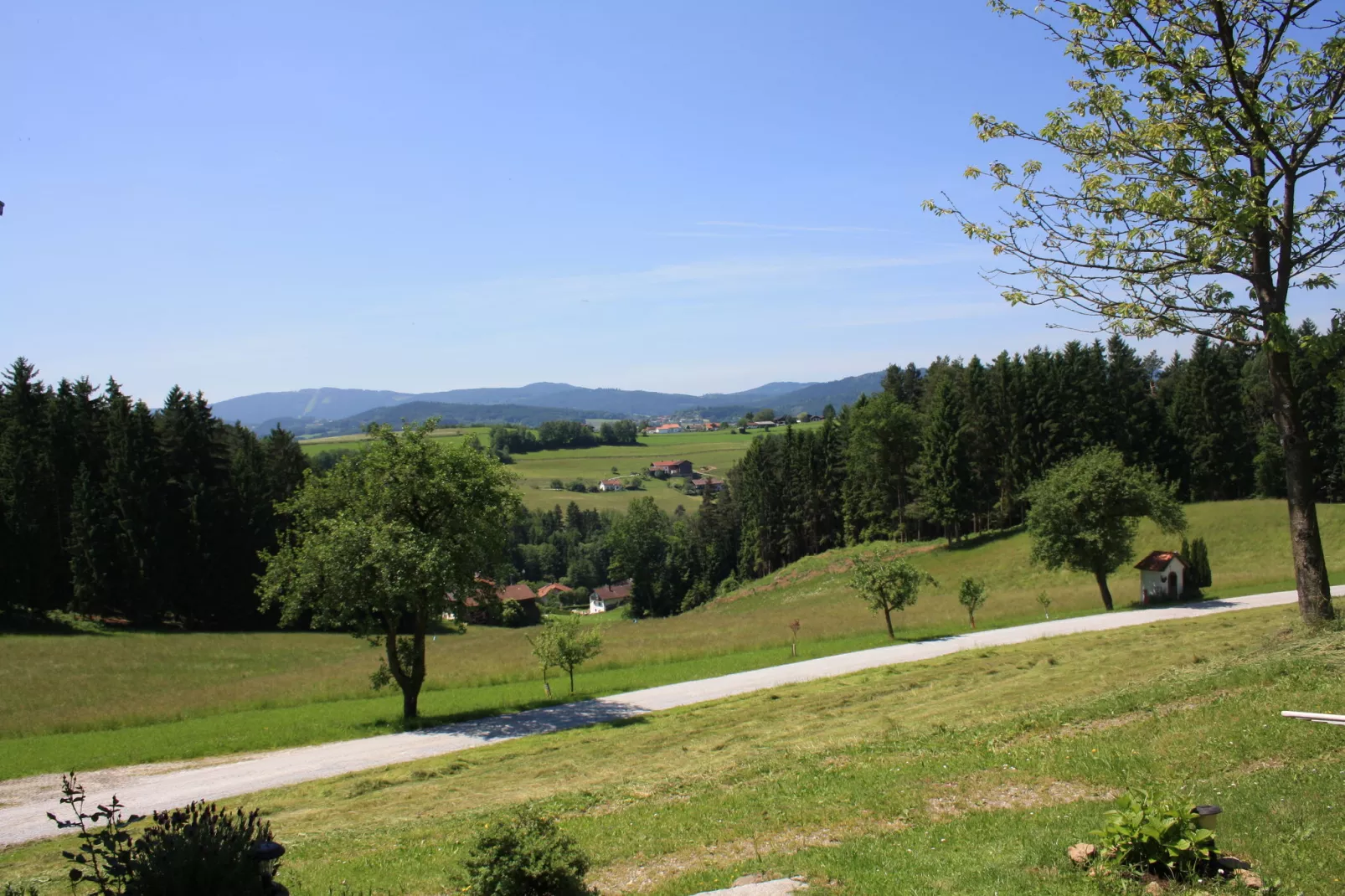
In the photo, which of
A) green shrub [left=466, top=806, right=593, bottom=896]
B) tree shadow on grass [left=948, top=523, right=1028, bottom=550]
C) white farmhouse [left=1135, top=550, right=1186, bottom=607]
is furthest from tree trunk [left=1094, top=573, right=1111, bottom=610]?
green shrub [left=466, top=806, right=593, bottom=896]

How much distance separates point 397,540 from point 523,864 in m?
19.4

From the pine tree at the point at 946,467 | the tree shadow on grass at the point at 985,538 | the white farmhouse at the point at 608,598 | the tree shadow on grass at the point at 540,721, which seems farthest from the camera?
the white farmhouse at the point at 608,598

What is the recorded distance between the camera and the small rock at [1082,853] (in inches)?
263

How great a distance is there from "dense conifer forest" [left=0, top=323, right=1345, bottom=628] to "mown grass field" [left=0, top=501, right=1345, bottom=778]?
703 centimetres

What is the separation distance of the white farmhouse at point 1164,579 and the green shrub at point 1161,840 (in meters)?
37.3

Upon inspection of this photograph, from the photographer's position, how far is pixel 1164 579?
1540 inches

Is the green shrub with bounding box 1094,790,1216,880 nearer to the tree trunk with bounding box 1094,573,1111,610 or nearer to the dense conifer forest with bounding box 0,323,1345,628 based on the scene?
the dense conifer forest with bounding box 0,323,1345,628

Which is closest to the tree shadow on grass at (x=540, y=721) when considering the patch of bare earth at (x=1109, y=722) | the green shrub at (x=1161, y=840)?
the patch of bare earth at (x=1109, y=722)

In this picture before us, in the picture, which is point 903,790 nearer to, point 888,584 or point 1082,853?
point 1082,853

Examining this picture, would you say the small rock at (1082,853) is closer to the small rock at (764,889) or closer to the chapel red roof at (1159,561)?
the small rock at (764,889)

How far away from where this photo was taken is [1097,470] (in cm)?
3900

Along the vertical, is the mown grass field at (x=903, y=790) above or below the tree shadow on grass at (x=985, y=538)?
above

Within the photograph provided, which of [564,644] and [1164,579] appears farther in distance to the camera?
[1164,579]

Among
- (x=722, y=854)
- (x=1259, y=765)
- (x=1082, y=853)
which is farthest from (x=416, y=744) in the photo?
(x=1259, y=765)
